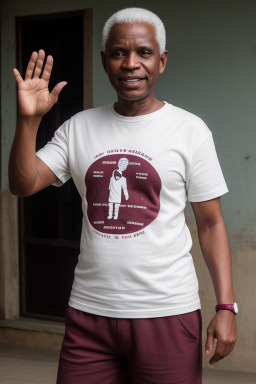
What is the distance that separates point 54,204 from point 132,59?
3.43 metres

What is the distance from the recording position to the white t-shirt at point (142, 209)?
2.23 meters

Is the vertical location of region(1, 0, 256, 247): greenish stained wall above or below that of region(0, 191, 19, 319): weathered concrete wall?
above

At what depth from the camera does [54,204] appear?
561 cm

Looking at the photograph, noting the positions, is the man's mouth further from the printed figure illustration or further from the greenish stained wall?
the greenish stained wall

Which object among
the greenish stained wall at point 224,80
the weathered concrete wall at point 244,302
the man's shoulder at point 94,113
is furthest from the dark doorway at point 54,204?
the man's shoulder at point 94,113

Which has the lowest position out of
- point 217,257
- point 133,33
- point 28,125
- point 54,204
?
point 54,204

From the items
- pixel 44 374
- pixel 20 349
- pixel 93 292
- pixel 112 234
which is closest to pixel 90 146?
pixel 112 234

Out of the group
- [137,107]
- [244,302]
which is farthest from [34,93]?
[244,302]

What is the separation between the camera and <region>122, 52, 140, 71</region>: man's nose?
226 centimetres

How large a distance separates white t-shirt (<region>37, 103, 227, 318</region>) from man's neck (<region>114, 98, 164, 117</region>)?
1.3 inches

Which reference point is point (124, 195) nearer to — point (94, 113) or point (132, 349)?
point (94, 113)

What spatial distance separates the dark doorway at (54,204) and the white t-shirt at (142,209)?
9.52 ft

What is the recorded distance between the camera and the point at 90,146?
7.61 ft

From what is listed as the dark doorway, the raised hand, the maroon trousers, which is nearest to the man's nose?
the raised hand
